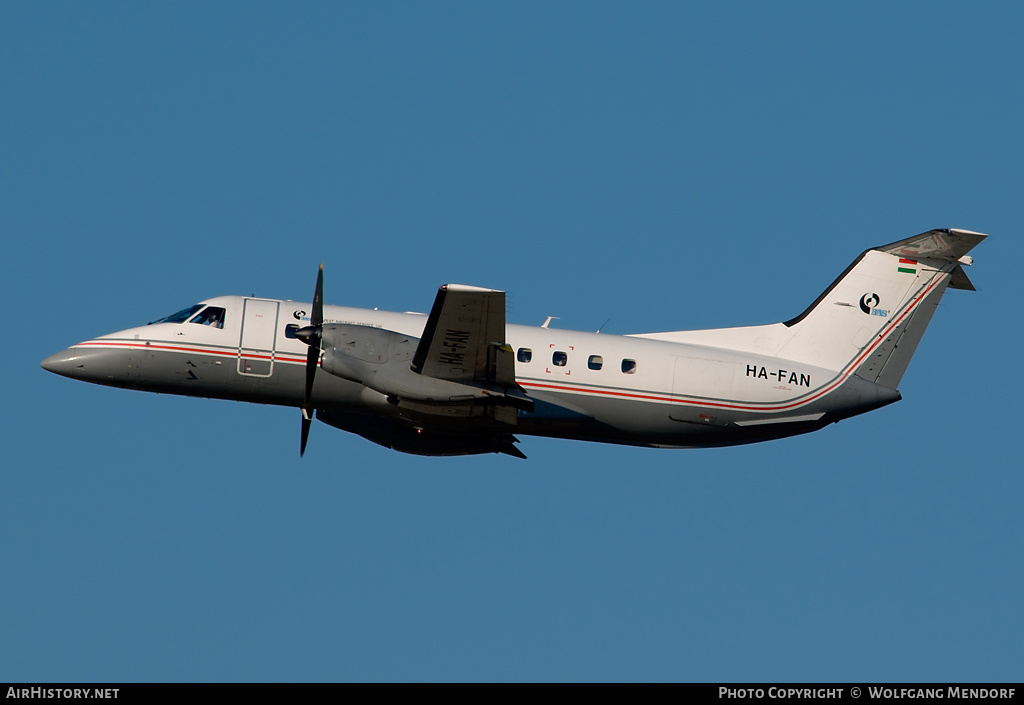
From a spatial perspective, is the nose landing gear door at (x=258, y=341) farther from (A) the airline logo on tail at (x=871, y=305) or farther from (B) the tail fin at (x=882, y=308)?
(A) the airline logo on tail at (x=871, y=305)

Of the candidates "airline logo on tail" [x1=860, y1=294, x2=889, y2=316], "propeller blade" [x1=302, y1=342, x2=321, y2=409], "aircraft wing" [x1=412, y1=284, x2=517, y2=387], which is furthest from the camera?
"airline logo on tail" [x1=860, y1=294, x2=889, y2=316]

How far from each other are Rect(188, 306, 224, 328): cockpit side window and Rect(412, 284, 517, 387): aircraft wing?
407 cm

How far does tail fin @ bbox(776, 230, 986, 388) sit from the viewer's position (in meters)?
21.7

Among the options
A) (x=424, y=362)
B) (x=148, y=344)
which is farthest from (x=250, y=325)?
(x=424, y=362)

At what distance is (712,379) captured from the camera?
2078cm

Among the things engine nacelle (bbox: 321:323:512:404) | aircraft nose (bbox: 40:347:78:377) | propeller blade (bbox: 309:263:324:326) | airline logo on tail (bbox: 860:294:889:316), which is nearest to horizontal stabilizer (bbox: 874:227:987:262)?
airline logo on tail (bbox: 860:294:889:316)

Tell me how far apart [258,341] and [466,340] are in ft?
13.8

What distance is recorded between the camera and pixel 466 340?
18625mm

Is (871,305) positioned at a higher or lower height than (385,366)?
higher

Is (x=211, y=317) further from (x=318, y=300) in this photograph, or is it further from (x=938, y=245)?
(x=938, y=245)

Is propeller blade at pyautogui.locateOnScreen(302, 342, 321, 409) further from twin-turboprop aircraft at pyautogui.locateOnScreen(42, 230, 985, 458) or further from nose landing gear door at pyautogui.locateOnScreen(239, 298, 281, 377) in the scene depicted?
nose landing gear door at pyautogui.locateOnScreen(239, 298, 281, 377)

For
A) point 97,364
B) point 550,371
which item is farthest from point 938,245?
point 97,364
